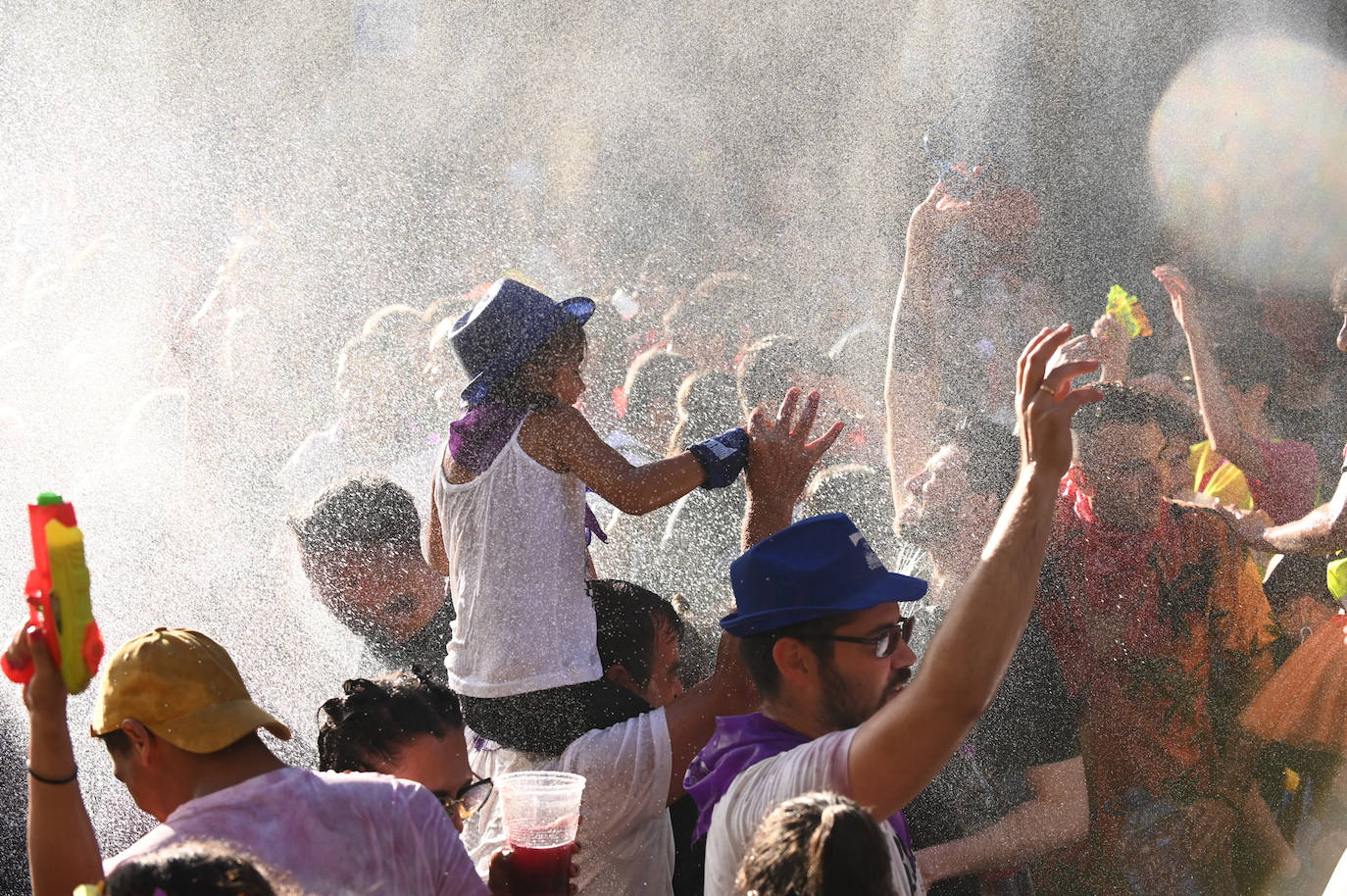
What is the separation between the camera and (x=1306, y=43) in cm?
567

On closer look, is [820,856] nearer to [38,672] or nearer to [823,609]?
[823,609]

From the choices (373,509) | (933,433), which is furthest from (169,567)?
(933,433)

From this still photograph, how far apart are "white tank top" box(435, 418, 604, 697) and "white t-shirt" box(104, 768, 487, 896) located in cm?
60

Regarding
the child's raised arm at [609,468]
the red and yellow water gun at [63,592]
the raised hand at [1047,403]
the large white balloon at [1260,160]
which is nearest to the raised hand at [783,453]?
the child's raised arm at [609,468]

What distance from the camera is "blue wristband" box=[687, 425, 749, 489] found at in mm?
2342

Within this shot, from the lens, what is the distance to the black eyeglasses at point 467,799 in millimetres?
2219

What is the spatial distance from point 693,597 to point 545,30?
4.98 m

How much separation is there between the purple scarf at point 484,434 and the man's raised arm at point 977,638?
114cm

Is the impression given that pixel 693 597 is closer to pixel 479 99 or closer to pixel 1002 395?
pixel 1002 395

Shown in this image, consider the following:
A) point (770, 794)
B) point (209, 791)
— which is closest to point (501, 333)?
point (209, 791)

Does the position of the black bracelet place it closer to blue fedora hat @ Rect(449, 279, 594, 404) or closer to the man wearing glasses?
the man wearing glasses

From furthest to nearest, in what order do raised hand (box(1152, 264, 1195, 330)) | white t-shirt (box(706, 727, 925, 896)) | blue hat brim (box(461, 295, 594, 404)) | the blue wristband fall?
1. raised hand (box(1152, 264, 1195, 330))
2. blue hat brim (box(461, 295, 594, 404))
3. the blue wristband
4. white t-shirt (box(706, 727, 925, 896))

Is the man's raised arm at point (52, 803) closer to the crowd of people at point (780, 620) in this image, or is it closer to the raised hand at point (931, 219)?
the crowd of people at point (780, 620)

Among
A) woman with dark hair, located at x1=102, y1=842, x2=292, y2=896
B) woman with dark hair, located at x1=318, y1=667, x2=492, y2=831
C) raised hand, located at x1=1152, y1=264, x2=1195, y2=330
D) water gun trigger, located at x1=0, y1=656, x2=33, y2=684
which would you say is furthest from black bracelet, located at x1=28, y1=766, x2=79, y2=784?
raised hand, located at x1=1152, y1=264, x2=1195, y2=330
